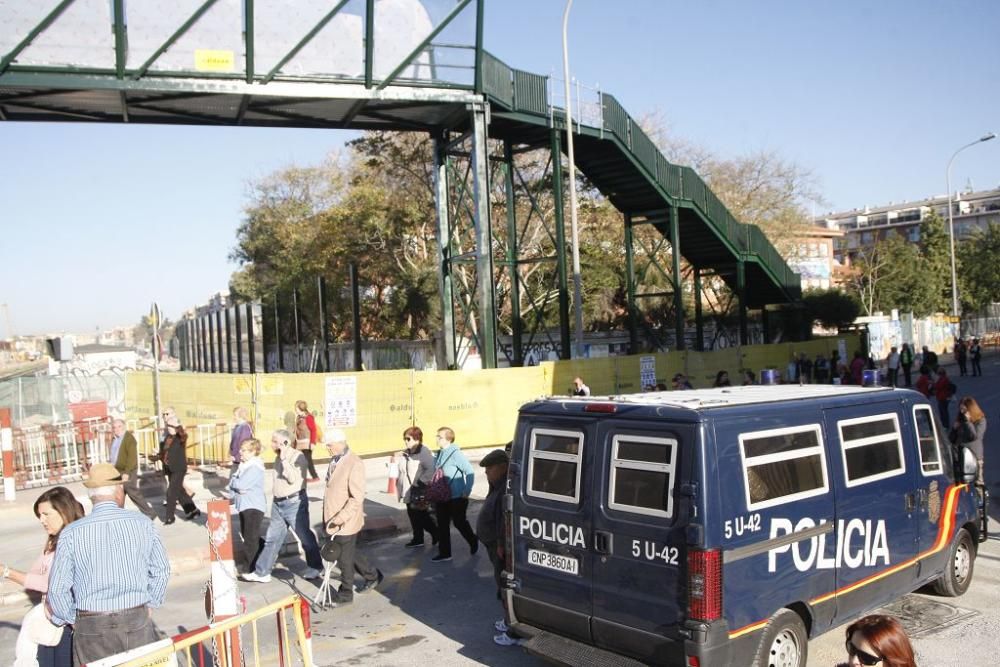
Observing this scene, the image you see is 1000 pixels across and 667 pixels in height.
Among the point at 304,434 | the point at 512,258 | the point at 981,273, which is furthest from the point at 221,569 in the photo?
the point at 981,273

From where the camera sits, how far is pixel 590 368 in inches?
908

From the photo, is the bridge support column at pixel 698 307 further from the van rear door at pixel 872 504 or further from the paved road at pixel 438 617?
the van rear door at pixel 872 504

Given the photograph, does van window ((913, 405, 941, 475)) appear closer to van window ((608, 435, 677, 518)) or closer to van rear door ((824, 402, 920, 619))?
van rear door ((824, 402, 920, 619))

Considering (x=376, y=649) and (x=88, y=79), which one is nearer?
(x=376, y=649)

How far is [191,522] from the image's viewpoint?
12.9 m

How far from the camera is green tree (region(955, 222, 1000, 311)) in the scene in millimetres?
69812

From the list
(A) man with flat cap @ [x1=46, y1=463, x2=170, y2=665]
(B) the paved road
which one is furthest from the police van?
(A) man with flat cap @ [x1=46, y1=463, x2=170, y2=665]

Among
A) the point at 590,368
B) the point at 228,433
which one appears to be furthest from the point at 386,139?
the point at 228,433

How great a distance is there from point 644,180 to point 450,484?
17714mm

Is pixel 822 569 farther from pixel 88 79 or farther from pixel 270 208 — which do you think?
pixel 270 208

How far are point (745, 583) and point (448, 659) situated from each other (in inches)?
105

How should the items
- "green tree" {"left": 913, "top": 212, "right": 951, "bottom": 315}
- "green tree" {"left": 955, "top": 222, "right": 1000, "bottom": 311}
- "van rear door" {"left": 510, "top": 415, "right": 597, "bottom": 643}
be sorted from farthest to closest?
1. "green tree" {"left": 955, "top": 222, "right": 1000, "bottom": 311}
2. "green tree" {"left": 913, "top": 212, "right": 951, "bottom": 315}
3. "van rear door" {"left": 510, "top": 415, "right": 597, "bottom": 643}

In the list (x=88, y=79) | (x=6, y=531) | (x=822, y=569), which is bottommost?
(x=6, y=531)

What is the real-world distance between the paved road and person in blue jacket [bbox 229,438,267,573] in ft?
1.54
